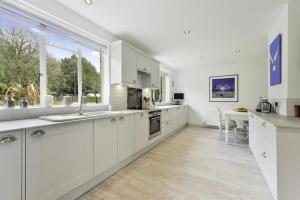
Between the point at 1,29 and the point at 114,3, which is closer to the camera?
the point at 1,29

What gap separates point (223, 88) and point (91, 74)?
15.3 feet

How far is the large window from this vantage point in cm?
166

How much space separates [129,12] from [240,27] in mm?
2012

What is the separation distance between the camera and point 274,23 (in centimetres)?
245

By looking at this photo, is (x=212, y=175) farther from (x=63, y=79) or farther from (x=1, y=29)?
(x=1, y=29)

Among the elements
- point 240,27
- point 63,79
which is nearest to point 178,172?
point 63,79

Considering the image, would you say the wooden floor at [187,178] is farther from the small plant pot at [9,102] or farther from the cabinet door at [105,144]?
the small plant pot at [9,102]

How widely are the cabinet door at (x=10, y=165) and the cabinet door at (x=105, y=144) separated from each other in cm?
79

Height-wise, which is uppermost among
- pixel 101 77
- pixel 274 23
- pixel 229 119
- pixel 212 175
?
pixel 274 23

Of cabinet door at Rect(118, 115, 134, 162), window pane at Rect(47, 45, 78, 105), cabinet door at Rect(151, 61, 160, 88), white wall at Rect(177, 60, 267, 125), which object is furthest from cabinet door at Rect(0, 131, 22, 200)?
white wall at Rect(177, 60, 267, 125)

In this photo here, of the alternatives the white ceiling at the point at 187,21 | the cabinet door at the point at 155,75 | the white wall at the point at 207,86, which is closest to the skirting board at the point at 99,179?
the cabinet door at the point at 155,75

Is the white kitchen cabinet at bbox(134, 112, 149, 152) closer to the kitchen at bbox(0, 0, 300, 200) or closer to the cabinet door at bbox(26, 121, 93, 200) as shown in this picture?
the kitchen at bbox(0, 0, 300, 200)

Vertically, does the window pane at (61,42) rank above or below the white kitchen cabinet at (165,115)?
above

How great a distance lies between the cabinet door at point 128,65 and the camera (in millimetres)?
2799
